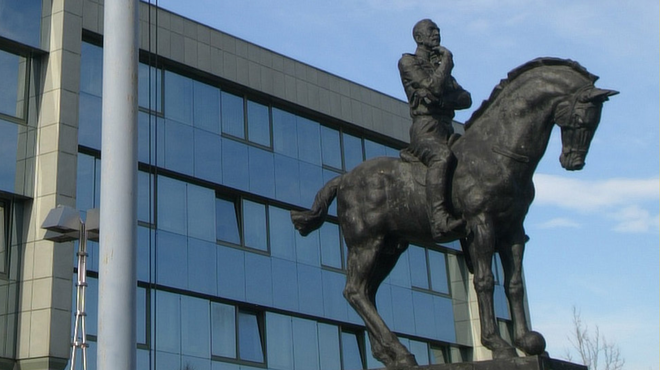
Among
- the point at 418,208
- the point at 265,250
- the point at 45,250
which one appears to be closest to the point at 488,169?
the point at 418,208

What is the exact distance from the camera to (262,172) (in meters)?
32.1

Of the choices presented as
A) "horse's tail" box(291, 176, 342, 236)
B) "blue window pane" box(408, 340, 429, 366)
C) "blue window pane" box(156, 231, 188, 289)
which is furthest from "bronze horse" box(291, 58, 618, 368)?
"blue window pane" box(408, 340, 429, 366)

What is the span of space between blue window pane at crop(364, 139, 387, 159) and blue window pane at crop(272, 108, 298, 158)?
3616mm

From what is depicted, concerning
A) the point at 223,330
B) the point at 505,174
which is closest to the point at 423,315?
the point at 223,330

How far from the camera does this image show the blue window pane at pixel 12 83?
84.6 feet

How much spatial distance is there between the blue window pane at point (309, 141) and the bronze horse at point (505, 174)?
23524mm

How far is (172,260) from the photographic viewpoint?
28484 millimetres

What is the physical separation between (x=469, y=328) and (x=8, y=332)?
1857cm

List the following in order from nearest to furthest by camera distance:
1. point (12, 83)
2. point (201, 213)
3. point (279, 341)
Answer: point (12, 83) < point (201, 213) < point (279, 341)

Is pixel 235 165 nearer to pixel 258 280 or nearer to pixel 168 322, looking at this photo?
pixel 258 280

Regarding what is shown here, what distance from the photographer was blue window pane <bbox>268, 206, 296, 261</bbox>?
3198 cm

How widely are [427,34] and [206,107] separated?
2064cm

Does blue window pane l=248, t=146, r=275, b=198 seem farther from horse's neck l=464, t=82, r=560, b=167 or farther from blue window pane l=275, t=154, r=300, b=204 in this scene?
horse's neck l=464, t=82, r=560, b=167

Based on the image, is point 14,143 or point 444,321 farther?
point 444,321
